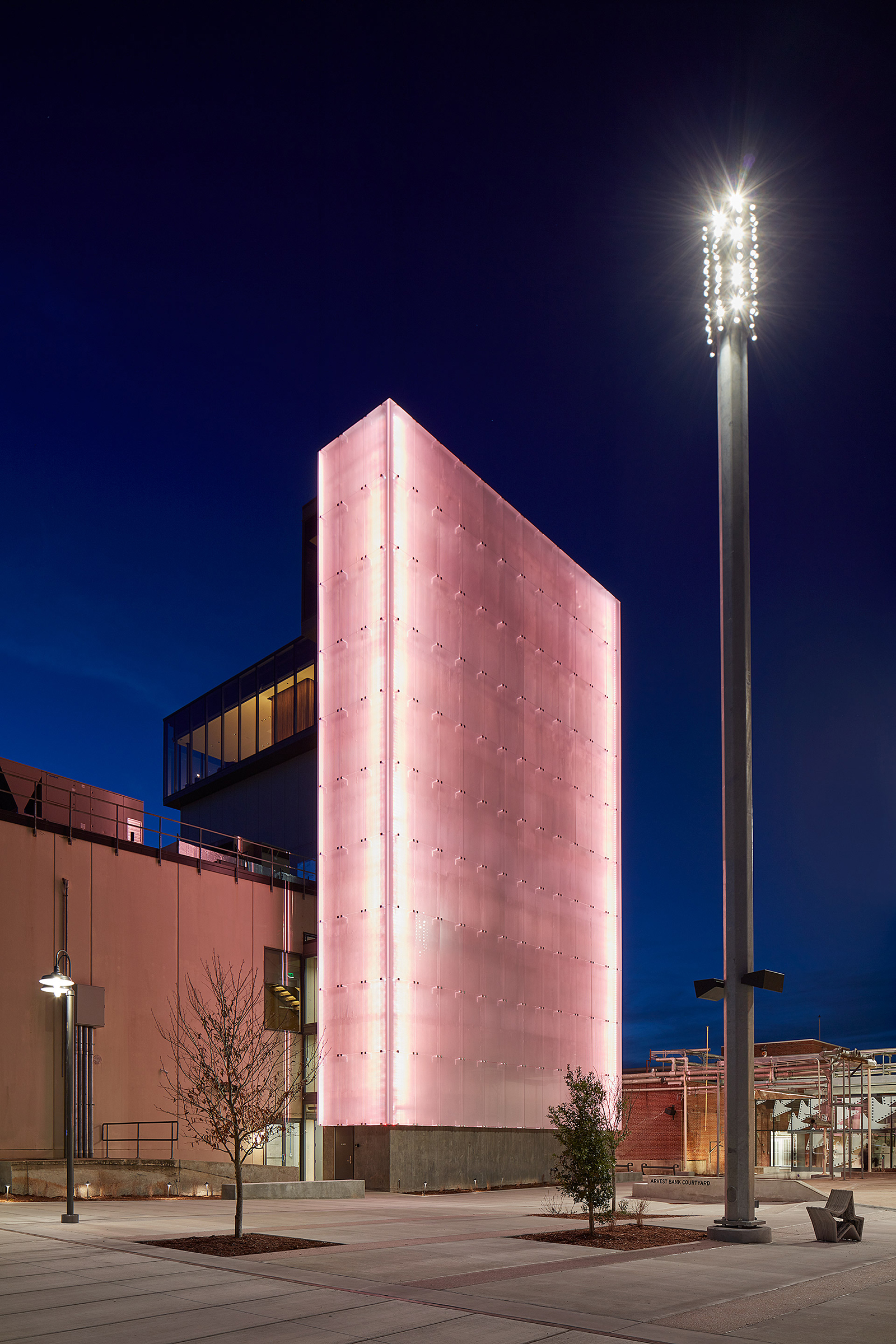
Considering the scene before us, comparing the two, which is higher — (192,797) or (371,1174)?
(192,797)

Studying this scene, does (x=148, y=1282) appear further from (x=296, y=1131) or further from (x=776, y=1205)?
(x=296, y=1131)

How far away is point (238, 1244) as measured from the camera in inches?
600

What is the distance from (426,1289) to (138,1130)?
21.5 meters

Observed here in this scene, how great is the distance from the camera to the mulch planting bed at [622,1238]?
16453 mm

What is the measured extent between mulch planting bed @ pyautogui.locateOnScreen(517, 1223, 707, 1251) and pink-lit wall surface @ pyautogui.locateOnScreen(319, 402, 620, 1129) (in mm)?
13645

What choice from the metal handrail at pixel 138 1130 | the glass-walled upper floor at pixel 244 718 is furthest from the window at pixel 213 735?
the metal handrail at pixel 138 1130

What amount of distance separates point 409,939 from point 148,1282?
20.1 meters

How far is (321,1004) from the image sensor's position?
33000 mm

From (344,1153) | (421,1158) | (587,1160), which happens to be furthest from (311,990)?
(587,1160)

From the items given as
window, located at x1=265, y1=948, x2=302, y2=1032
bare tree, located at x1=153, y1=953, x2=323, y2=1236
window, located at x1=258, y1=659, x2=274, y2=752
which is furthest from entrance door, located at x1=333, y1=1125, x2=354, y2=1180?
window, located at x1=258, y1=659, x2=274, y2=752

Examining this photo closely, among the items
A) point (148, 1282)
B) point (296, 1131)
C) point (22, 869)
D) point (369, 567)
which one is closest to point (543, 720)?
point (369, 567)

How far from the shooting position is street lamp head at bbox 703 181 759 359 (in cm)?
1984

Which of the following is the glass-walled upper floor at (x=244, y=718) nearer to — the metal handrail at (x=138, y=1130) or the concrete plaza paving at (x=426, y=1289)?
the metal handrail at (x=138, y=1130)

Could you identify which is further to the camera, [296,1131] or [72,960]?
[296,1131]
